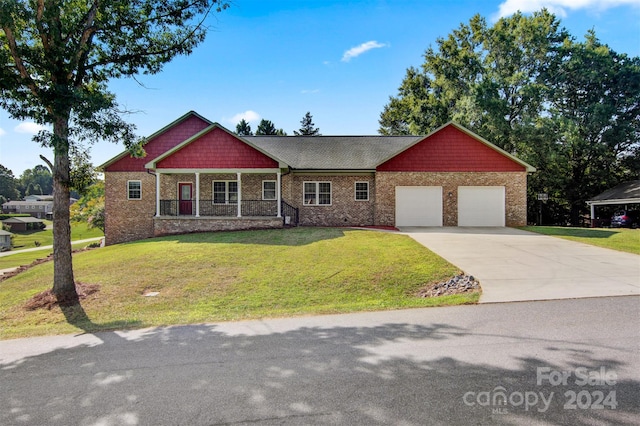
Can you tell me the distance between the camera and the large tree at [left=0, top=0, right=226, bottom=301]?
7977 millimetres

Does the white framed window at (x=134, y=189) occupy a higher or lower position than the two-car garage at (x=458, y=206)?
higher

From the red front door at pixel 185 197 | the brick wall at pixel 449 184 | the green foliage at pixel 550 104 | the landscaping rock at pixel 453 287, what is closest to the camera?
the landscaping rock at pixel 453 287

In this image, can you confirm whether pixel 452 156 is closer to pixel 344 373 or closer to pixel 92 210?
pixel 344 373

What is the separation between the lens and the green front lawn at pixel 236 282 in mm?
7137

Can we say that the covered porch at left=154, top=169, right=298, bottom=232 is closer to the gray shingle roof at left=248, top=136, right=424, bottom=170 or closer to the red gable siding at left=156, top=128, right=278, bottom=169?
the red gable siding at left=156, top=128, right=278, bottom=169

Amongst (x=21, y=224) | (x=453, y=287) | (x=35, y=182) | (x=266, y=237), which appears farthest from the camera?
(x=35, y=182)

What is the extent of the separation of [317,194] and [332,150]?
3.78m

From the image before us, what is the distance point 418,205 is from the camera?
1975 centimetres

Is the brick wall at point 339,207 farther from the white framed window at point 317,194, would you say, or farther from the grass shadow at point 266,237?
the grass shadow at point 266,237

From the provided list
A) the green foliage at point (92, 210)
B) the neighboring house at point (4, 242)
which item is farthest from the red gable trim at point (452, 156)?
the neighboring house at point (4, 242)

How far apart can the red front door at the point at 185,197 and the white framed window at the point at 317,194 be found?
669cm

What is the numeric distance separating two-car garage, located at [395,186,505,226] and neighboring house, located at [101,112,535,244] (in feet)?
0.18

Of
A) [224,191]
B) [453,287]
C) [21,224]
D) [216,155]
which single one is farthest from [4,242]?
[453,287]

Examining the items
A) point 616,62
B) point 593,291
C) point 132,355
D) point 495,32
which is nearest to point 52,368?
point 132,355
